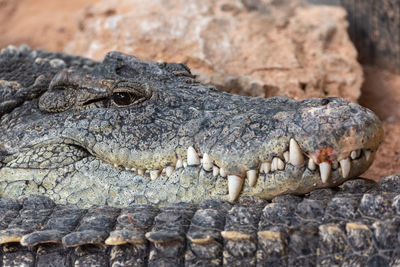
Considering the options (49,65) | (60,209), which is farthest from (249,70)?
(60,209)

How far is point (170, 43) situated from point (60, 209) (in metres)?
2.04

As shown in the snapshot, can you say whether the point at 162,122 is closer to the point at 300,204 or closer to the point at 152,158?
the point at 152,158

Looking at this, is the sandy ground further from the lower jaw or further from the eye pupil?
the eye pupil

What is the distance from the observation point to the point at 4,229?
2557 mm

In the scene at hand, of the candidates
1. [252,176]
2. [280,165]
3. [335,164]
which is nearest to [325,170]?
[335,164]

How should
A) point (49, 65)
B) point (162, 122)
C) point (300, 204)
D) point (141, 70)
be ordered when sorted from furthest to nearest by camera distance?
1. point (49, 65)
2. point (141, 70)
3. point (162, 122)
4. point (300, 204)

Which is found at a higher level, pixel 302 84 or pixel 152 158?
pixel 152 158

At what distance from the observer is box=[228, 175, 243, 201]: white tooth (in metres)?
2.54

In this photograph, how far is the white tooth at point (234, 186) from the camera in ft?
8.32

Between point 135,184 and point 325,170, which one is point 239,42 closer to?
point 135,184

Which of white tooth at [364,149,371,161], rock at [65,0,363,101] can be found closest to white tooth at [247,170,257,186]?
white tooth at [364,149,371,161]

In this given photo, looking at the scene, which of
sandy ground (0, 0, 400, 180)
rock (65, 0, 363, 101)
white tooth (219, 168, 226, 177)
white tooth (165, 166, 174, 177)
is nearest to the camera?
white tooth (219, 168, 226, 177)

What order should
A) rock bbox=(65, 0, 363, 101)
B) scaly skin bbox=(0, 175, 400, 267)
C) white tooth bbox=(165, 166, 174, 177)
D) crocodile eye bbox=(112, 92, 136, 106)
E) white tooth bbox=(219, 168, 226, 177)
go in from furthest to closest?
rock bbox=(65, 0, 363, 101)
crocodile eye bbox=(112, 92, 136, 106)
white tooth bbox=(165, 166, 174, 177)
white tooth bbox=(219, 168, 226, 177)
scaly skin bbox=(0, 175, 400, 267)

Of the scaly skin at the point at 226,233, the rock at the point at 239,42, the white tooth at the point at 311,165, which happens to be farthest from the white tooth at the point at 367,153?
the rock at the point at 239,42
